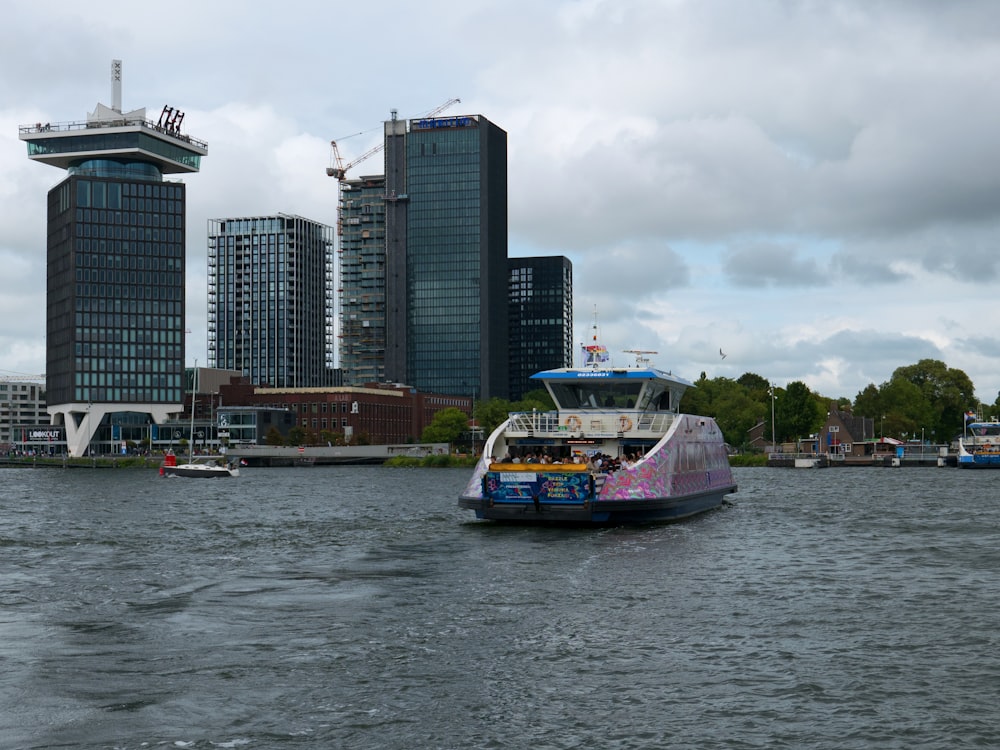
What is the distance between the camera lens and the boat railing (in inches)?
2269

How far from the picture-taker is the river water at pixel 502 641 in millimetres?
19141

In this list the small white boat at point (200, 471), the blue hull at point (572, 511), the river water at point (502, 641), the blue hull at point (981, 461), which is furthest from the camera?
the blue hull at point (981, 461)

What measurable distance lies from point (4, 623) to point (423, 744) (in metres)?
15.1

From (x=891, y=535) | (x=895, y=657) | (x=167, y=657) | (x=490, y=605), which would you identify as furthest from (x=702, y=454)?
(x=167, y=657)

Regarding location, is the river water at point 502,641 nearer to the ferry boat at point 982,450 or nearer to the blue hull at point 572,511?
the blue hull at point 572,511

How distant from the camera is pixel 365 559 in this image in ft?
138

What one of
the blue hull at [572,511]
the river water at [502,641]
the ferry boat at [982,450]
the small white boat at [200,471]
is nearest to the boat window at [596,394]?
the blue hull at [572,511]

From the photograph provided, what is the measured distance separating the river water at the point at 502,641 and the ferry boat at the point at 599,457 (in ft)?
5.37

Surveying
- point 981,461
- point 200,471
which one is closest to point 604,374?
point 200,471

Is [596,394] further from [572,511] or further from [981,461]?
[981,461]

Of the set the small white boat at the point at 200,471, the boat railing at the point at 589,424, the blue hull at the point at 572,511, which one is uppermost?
the boat railing at the point at 589,424

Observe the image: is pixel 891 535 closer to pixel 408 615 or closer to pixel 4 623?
pixel 408 615

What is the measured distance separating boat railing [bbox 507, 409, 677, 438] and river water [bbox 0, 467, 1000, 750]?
7.57 meters

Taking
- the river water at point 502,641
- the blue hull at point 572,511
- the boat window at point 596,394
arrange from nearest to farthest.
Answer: the river water at point 502,641, the blue hull at point 572,511, the boat window at point 596,394
